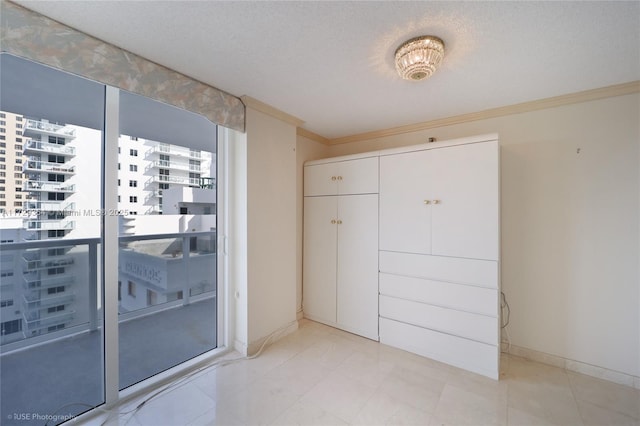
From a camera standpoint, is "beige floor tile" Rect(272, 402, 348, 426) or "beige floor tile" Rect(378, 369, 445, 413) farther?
"beige floor tile" Rect(378, 369, 445, 413)

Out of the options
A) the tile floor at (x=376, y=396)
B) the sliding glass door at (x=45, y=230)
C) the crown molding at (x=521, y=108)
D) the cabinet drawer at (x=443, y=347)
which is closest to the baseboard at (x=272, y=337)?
the tile floor at (x=376, y=396)

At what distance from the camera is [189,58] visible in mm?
1687

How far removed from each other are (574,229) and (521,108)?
114 centimetres

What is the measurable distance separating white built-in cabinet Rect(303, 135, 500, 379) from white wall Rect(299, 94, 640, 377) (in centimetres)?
54

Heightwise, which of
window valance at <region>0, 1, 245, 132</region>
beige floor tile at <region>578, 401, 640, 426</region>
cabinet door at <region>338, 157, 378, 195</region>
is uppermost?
window valance at <region>0, 1, 245, 132</region>

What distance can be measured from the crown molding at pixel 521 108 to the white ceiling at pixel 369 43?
0.26 ft

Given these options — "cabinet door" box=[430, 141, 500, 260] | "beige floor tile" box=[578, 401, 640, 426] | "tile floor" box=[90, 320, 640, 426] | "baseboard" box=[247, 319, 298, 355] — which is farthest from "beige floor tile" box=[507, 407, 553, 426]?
"baseboard" box=[247, 319, 298, 355]

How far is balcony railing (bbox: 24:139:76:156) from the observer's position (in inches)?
59.1

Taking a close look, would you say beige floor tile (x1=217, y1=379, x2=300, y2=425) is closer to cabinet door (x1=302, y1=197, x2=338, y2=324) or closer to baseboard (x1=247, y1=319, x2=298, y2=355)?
baseboard (x1=247, y1=319, x2=298, y2=355)

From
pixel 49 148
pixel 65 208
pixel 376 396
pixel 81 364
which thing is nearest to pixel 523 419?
pixel 376 396

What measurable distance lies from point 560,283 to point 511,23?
82.4 inches

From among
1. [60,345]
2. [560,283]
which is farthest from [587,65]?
[60,345]

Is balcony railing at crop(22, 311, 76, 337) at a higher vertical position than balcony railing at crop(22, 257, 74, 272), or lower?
lower

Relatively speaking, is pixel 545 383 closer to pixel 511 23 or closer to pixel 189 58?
pixel 511 23
